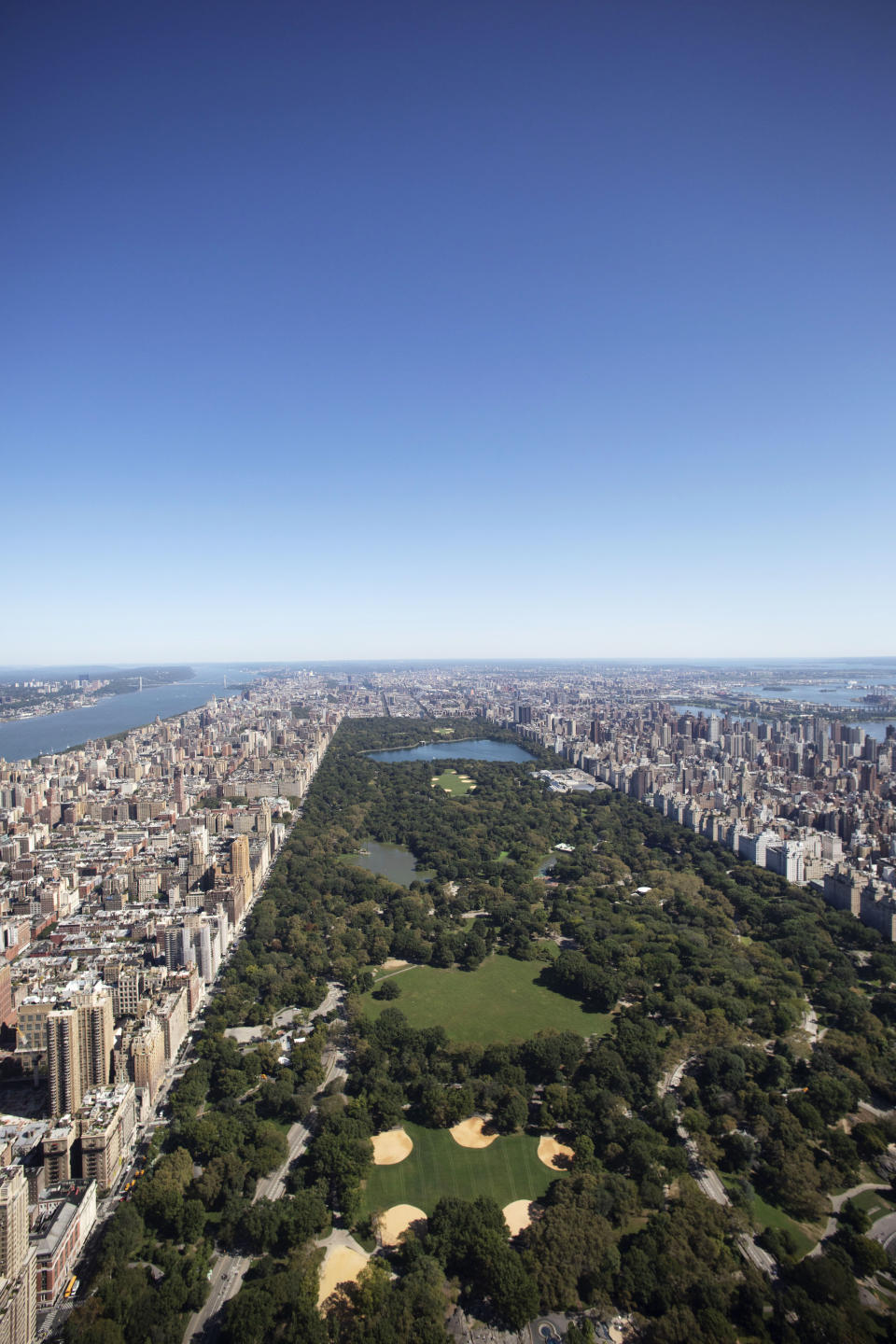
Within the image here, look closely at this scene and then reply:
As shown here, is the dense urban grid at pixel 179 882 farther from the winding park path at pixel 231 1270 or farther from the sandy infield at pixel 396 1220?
the sandy infield at pixel 396 1220

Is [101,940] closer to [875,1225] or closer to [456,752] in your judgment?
[875,1225]

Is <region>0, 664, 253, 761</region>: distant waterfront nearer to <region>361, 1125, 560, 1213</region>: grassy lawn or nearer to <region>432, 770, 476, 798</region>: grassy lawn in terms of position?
<region>432, 770, 476, 798</region>: grassy lawn

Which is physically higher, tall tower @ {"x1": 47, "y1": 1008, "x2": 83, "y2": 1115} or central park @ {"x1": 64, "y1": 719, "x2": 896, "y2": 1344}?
tall tower @ {"x1": 47, "y1": 1008, "x2": 83, "y2": 1115}

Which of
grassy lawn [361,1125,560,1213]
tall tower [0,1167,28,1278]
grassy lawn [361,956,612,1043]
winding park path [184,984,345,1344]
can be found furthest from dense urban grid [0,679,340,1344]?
grassy lawn [361,956,612,1043]

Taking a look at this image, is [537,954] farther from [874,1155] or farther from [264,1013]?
[874,1155]

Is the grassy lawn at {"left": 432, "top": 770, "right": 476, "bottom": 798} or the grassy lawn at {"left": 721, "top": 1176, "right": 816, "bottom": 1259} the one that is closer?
the grassy lawn at {"left": 721, "top": 1176, "right": 816, "bottom": 1259}

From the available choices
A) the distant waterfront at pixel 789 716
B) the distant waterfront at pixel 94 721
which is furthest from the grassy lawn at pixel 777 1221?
the distant waterfront at pixel 94 721

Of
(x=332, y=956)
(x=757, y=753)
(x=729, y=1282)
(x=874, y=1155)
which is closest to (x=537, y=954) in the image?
(x=332, y=956)
